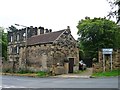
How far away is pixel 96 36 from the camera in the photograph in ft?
203

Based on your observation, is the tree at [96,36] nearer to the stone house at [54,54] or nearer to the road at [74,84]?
the stone house at [54,54]

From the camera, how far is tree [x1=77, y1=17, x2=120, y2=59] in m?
60.1

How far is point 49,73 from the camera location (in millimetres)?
39625

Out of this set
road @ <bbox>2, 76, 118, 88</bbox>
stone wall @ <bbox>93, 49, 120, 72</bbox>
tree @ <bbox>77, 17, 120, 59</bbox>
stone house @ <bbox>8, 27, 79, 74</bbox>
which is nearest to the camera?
road @ <bbox>2, 76, 118, 88</bbox>

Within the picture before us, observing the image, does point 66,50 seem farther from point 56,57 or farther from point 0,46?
point 0,46

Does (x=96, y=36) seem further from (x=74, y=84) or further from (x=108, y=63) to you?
(x=74, y=84)

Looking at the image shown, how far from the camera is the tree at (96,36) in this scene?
6009cm

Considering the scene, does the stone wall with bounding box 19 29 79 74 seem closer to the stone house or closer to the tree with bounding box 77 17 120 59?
the stone house

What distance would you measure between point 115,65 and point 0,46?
45.5 metres

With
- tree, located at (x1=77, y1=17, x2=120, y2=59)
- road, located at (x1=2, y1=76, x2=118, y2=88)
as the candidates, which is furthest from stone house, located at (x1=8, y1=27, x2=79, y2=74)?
tree, located at (x1=77, y1=17, x2=120, y2=59)

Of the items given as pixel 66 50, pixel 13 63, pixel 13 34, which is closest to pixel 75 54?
pixel 66 50

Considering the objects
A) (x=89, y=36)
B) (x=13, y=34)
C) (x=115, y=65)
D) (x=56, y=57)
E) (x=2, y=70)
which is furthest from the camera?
(x=13, y=34)

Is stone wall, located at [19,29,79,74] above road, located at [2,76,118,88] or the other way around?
above

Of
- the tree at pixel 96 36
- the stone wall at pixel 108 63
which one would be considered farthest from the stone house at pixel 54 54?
the tree at pixel 96 36
